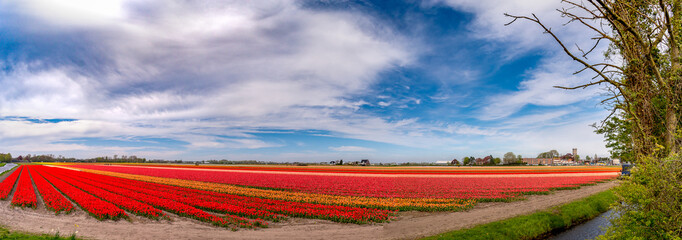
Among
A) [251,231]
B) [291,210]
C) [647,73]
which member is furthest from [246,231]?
[647,73]

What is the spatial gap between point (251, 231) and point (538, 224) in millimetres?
15300

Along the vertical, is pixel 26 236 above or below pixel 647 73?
below

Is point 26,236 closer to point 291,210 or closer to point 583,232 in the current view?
point 291,210

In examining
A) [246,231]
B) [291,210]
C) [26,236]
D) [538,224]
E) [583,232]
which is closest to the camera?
[26,236]

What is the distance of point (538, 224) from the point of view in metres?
16.9

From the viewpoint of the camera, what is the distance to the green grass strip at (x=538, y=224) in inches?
561

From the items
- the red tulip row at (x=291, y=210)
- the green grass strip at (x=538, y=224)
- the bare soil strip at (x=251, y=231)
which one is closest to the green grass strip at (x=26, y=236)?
the bare soil strip at (x=251, y=231)

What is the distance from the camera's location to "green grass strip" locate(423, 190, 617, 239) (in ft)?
46.7

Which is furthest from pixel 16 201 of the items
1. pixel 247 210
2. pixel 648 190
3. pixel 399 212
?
pixel 648 190

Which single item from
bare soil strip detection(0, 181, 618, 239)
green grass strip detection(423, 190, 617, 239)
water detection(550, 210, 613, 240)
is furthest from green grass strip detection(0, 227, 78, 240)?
water detection(550, 210, 613, 240)

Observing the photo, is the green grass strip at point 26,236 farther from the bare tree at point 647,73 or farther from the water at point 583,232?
the water at point 583,232

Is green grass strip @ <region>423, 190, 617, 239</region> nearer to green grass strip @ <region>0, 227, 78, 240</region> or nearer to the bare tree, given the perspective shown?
the bare tree

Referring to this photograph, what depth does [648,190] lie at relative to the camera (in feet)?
21.9

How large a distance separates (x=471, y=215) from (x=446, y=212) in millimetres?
1571
